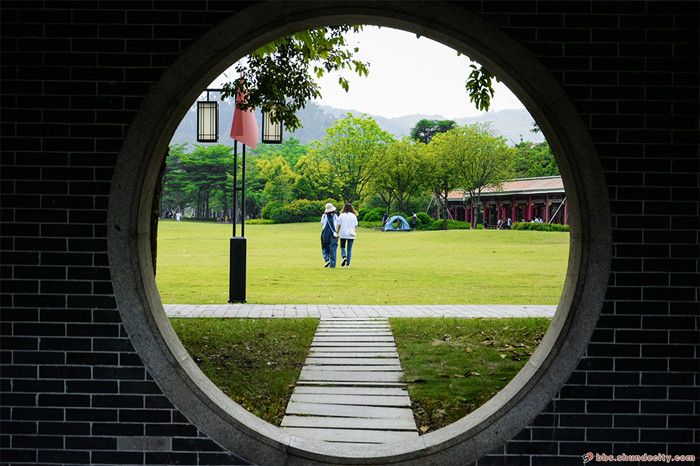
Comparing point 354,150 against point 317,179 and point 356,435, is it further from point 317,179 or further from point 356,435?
point 356,435

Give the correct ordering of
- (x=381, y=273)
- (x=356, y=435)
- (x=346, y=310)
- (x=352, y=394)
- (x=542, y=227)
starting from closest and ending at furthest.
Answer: (x=356, y=435)
(x=352, y=394)
(x=346, y=310)
(x=381, y=273)
(x=542, y=227)

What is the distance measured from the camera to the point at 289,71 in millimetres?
7590

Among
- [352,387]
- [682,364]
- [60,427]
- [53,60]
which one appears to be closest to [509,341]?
[352,387]

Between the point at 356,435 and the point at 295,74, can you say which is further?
the point at 295,74

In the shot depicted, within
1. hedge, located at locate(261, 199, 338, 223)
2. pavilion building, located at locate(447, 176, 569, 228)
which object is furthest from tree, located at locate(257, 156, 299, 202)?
pavilion building, located at locate(447, 176, 569, 228)

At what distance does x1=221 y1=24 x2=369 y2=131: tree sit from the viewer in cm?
730

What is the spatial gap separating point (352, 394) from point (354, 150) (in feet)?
164

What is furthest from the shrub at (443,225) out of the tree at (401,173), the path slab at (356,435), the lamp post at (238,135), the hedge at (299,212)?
the path slab at (356,435)

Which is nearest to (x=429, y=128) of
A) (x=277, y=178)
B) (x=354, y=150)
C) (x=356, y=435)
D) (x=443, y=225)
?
(x=354, y=150)

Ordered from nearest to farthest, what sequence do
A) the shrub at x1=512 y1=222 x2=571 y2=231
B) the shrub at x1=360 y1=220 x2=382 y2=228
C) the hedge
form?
the shrub at x1=512 y1=222 x2=571 y2=231 → the shrub at x1=360 y1=220 x2=382 y2=228 → the hedge

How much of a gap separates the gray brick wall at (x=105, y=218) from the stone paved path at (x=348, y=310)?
4883 mm

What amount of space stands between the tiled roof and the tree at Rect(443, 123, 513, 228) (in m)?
0.80

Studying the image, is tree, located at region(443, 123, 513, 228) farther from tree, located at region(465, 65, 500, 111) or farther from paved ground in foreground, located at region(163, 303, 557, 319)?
tree, located at region(465, 65, 500, 111)

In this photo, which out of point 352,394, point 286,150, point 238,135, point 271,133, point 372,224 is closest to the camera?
point 352,394
